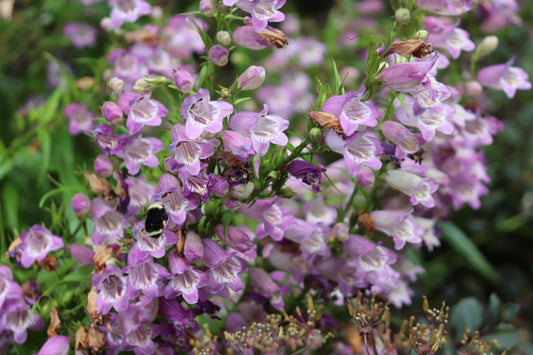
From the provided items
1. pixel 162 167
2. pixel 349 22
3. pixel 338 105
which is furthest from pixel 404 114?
pixel 349 22

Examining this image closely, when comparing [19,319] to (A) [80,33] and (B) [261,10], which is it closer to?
(B) [261,10]

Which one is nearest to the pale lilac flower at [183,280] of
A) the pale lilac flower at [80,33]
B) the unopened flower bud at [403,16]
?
the unopened flower bud at [403,16]

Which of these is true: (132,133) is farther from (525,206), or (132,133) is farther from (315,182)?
(525,206)

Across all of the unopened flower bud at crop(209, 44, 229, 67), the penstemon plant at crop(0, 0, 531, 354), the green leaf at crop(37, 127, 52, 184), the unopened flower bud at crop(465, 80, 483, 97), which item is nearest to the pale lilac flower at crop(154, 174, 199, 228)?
the penstemon plant at crop(0, 0, 531, 354)

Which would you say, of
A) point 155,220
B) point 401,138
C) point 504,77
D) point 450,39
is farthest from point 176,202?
point 504,77

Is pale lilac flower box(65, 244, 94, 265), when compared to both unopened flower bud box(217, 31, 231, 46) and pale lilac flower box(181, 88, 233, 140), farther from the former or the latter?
unopened flower bud box(217, 31, 231, 46)

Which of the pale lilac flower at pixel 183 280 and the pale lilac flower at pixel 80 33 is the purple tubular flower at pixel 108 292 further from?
the pale lilac flower at pixel 80 33

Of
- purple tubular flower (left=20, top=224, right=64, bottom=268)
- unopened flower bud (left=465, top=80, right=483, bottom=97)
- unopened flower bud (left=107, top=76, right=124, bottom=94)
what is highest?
unopened flower bud (left=107, top=76, right=124, bottom=94)
